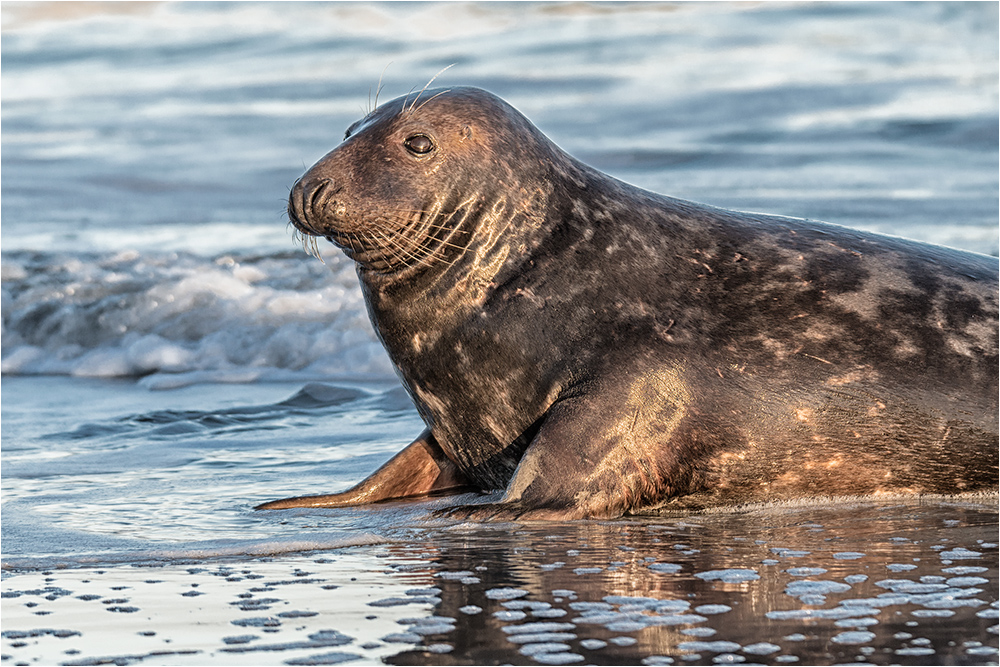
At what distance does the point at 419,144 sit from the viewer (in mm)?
5445

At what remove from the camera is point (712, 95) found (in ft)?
70.3

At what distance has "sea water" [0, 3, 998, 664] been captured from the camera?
4.32 m

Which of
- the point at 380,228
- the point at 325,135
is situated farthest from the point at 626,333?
the point at 325,135

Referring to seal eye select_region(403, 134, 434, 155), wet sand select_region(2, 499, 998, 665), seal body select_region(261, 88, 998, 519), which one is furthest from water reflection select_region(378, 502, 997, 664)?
seal eye select_region(403, 134, 434, 155)

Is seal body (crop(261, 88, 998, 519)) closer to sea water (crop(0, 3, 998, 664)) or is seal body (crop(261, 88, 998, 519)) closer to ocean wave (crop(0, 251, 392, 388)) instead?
sea water (crop(0, 3, 998, 664))

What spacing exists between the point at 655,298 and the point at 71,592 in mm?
2314

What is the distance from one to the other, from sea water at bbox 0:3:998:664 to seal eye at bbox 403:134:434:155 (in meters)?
0.20

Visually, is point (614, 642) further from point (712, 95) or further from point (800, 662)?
point (712, 95)

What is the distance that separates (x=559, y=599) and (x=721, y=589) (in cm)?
43

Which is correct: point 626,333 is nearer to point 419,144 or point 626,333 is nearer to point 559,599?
point 419,144

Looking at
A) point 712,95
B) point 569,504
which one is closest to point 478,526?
point 569,504

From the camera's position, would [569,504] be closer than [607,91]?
Yes

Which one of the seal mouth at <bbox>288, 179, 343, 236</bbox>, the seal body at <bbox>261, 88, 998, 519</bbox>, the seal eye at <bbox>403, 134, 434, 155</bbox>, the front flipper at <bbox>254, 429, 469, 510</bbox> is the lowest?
the front flipper at <bbox>254, 429, 469, 510</bbox>

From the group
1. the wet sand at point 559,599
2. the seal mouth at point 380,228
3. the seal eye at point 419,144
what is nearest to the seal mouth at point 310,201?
the seal mouth at point 380,228
